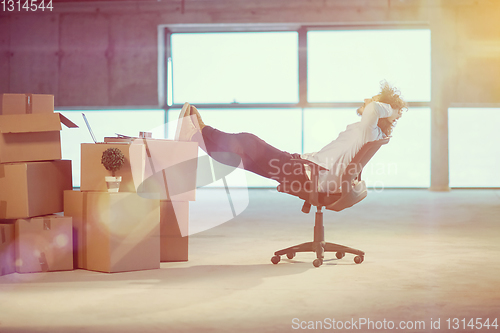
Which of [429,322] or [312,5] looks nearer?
[429,322]

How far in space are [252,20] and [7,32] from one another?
4.67m

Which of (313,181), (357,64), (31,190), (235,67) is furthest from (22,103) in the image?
(357,64)

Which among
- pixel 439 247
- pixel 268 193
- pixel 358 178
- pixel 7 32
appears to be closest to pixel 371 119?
pixel 358 178

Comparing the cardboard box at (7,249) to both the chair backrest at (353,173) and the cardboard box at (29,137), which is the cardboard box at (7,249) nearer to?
the cardboard box at (29,137)

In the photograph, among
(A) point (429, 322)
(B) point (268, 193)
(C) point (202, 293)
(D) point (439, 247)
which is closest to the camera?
(A) point (429, 322)

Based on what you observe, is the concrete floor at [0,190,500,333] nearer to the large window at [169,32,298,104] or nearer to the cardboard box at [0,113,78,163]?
the cardboard box at [0,113,78,163]

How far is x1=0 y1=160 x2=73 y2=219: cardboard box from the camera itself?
287 centimetres

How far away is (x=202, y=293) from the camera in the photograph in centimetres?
234

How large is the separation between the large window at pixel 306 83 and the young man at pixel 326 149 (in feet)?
20.1

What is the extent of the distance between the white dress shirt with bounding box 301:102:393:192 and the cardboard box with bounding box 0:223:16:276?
1.81m

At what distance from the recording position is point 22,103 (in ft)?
9.95

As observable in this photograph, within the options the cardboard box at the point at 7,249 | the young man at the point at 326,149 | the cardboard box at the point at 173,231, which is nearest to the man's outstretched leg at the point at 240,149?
the young man at the point at 326,149

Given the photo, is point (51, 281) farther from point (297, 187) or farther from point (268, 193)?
point (268, 193)

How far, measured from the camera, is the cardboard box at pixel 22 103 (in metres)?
3.01
